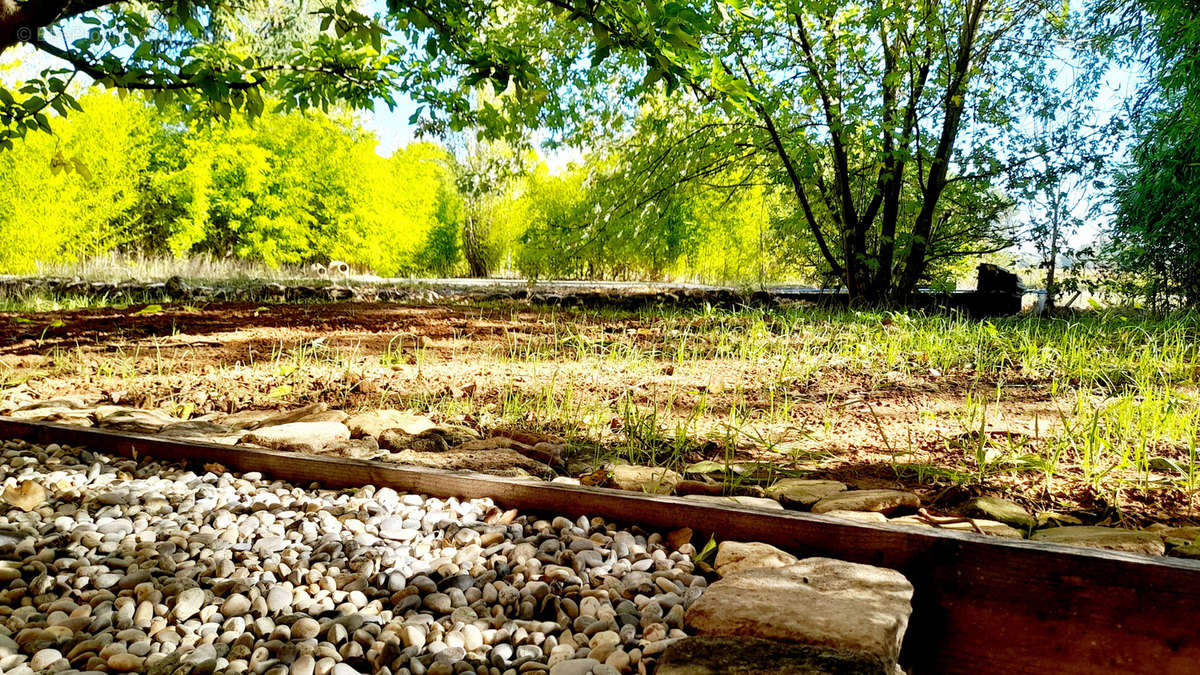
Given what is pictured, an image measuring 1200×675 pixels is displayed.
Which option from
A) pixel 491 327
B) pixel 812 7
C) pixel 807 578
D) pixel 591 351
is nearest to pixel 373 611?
pixel 807 578

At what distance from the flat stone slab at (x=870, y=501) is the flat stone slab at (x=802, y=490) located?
0.11 feet

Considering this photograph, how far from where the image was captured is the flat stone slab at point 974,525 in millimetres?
1509

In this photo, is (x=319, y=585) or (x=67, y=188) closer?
(x=319, y=585)

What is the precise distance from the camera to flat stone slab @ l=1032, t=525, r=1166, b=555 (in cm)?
138

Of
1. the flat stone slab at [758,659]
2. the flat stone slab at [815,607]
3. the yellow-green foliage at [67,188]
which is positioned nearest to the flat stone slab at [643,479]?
the flat stone slab at [815,607]

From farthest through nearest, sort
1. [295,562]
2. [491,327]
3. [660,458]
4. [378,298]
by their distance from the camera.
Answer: [378,298]
[491,327]
[660,458]
[295,562]

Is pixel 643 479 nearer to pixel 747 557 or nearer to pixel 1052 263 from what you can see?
pixel 747 557

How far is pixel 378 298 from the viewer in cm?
748

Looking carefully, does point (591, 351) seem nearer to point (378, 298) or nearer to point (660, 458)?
point (660, 458)

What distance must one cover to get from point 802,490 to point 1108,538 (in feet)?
2.15

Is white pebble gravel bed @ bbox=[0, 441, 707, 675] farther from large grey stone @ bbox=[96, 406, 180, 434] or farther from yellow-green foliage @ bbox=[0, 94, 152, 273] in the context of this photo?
yellow-green foliage @ bbox=[0, 94, 152, 273]

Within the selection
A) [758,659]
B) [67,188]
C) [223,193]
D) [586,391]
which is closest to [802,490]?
[758,659]

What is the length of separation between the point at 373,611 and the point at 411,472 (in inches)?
22.4

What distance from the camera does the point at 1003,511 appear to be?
1679 mm
